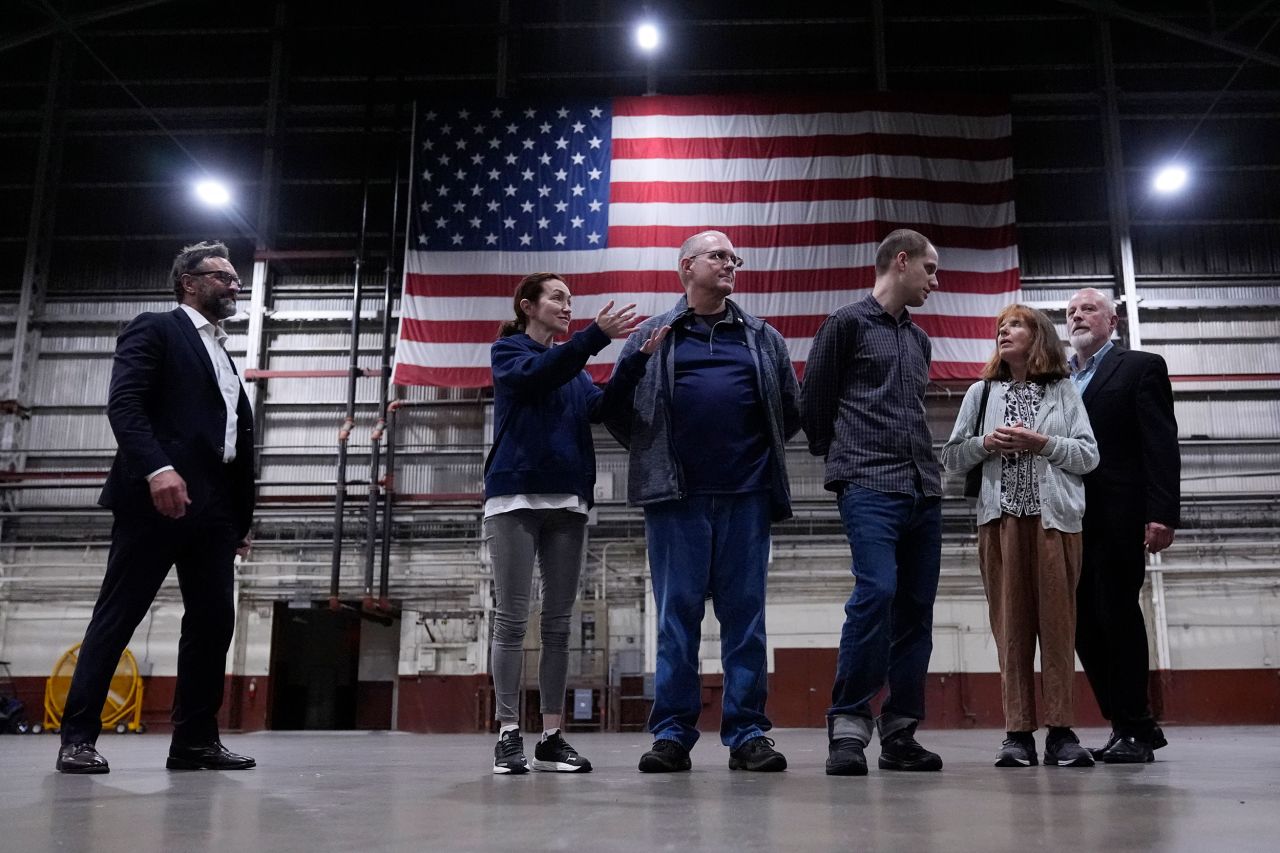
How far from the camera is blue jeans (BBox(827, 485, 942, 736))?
10.0 feet

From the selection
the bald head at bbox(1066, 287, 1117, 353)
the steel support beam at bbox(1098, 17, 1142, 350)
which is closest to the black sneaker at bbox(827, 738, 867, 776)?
the bald head at bbox(1066, 287, 1117, 353)

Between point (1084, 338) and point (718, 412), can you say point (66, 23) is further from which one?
point (1084, 338)

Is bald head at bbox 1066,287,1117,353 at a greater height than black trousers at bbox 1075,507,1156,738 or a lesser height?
greater

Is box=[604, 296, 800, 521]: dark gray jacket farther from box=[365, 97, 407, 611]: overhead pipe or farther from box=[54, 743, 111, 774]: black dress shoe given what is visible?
box=[365, 97, 407, 611]: overhead pipe

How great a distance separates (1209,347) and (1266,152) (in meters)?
2.67

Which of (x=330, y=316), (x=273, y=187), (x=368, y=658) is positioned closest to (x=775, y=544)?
(x=368, y=658)

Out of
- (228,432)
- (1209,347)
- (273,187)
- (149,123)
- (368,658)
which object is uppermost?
(149,123)

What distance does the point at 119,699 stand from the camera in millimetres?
11555

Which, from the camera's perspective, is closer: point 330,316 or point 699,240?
point 699,240

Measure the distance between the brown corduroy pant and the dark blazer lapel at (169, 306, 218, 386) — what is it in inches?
101

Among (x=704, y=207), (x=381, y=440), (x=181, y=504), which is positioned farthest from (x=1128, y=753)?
(x=381, y=440)

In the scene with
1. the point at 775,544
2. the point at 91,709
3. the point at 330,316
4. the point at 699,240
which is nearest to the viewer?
the point at 91,709

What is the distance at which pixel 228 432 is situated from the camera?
3.52 metres

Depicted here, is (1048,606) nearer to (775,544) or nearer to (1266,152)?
(775,544)
